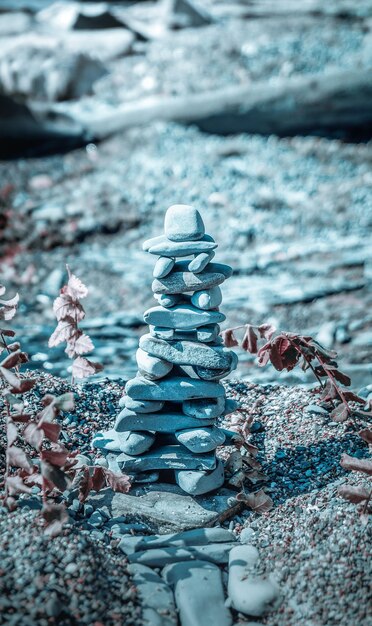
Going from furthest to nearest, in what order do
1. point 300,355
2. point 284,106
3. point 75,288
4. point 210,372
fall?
point 284,106 < point 300,355 < point 75,288 < point 210,372

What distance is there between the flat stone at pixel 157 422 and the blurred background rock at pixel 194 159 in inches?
55.5

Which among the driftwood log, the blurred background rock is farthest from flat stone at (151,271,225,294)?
the driftwood log

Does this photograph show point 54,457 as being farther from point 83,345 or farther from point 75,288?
point 75,288

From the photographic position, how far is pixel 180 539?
2732mm

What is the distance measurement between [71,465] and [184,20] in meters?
11.2

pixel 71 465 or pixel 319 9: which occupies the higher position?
pixel 319 9

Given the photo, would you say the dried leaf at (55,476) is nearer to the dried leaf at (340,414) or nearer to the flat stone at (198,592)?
the flat stone at (198,592)

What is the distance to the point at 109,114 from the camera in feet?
31.4

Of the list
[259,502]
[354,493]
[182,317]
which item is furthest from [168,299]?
[354,493]

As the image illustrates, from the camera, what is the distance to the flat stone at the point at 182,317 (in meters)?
2.79

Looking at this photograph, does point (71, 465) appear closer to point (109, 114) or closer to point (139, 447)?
point (139, 447)

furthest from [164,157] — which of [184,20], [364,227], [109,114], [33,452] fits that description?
[33,452]

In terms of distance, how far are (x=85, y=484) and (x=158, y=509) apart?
33cm

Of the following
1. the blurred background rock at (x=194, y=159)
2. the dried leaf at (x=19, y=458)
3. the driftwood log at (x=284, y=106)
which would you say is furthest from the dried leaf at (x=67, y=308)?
the driftwood log at (x=284, y=106)
